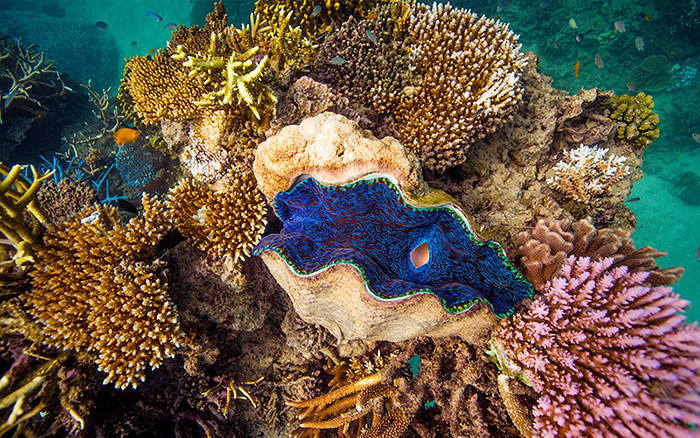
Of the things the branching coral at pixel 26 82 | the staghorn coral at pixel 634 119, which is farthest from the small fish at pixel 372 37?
the branching coral at pixel 26 82

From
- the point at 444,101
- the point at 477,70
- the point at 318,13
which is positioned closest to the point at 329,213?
the point at 444,101

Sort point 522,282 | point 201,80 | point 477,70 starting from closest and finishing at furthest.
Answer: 1. point 522,282
2. point 477,70
3. point 201,80

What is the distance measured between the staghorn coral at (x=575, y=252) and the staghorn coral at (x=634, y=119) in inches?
92.4

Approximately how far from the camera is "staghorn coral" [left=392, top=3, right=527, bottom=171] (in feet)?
9.22

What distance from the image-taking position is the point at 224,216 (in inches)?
102

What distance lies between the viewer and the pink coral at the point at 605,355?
1.67 meters

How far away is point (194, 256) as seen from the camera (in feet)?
8.64

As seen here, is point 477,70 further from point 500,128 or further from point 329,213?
point 329,213

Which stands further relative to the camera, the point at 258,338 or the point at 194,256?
the point at 258,338

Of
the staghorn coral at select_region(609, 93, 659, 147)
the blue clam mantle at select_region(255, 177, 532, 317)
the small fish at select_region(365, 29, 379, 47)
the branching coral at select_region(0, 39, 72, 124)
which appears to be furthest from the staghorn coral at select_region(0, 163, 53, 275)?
the branching coral at select_region(0, 39, 72, 124)

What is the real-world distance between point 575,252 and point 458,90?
76.9 inches

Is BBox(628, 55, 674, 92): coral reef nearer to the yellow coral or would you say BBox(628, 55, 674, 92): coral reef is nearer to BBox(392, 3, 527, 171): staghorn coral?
BBox(392, 3, 527, 171): staghorn coral

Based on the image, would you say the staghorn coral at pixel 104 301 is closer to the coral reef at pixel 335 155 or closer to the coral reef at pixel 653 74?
the coral reef at pixel 335 155

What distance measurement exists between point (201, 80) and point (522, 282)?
3.88 meters
